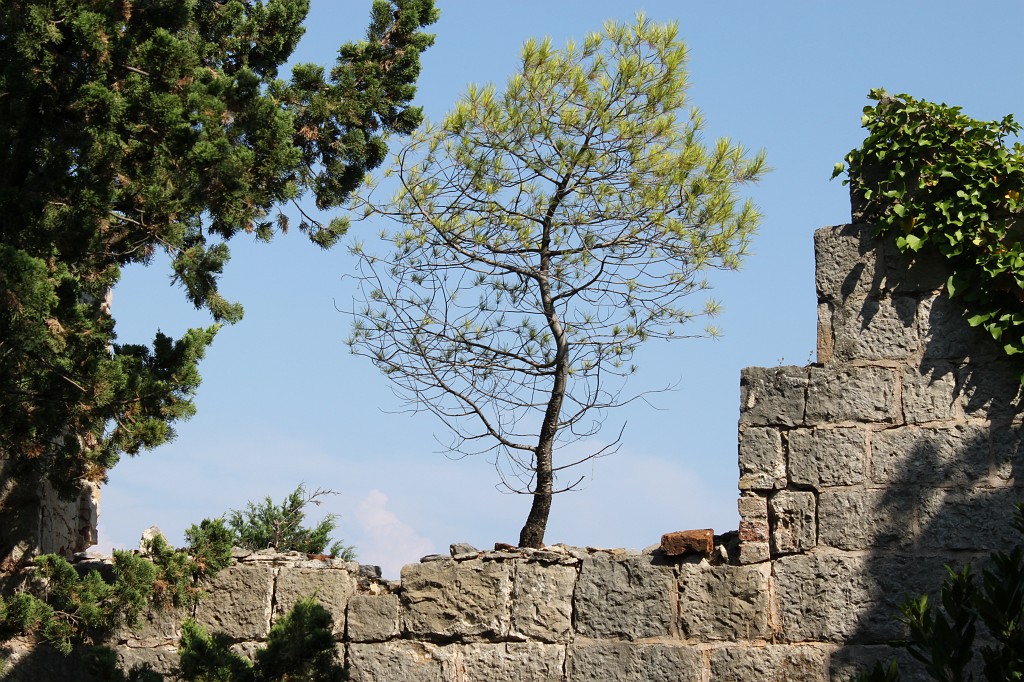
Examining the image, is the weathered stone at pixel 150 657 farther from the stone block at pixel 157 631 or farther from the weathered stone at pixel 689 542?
the weathered stone at pixel 689 542

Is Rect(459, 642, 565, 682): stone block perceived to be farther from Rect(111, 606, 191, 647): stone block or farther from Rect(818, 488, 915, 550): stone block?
Rect(111, 606, 191, 647): stone block

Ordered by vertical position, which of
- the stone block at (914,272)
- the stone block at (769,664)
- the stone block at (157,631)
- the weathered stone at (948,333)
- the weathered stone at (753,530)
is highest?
the stone block at (914,272)

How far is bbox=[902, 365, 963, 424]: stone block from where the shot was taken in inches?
207

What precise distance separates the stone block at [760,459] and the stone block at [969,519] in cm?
66

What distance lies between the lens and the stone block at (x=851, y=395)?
5.32 metres

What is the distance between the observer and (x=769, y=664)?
17.0 feet

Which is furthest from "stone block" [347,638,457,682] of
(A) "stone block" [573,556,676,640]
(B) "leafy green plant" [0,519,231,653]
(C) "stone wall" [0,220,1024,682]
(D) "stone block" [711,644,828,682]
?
(D) "stone block" [711,644,828,682]

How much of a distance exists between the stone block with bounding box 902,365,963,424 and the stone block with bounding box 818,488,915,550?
38 centimetres

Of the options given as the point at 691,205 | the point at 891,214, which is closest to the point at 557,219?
the point at 691,205

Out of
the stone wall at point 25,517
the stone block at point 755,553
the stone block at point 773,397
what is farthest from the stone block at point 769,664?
the stone wall at point 25,517

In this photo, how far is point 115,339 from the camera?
19.7 ft

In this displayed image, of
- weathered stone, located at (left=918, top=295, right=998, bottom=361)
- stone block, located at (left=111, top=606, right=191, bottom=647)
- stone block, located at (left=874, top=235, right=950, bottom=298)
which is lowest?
stone block, located at (left=111, top=606, right=191, bottom=647)

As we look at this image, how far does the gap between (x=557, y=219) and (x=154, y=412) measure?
364 centimetres

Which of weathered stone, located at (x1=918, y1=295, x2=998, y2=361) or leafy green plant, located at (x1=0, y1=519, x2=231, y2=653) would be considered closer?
weathered stone, located at (x1=918, y1=295, x2=998, y2=361)
